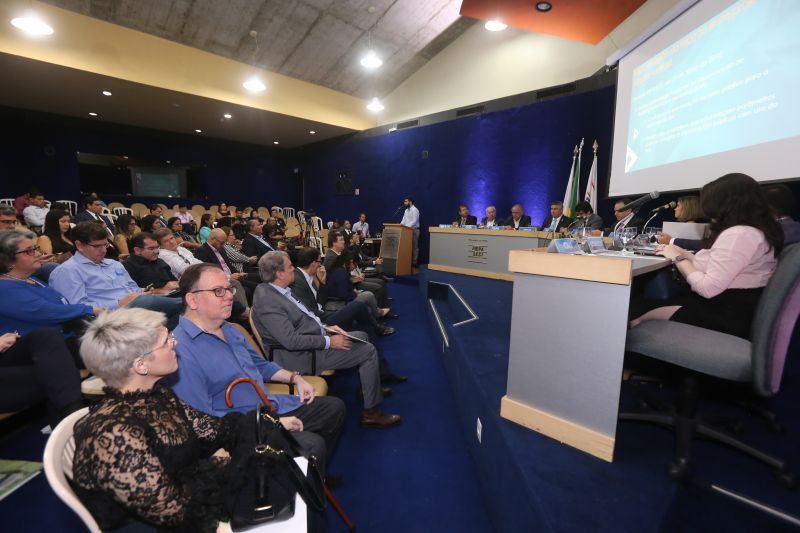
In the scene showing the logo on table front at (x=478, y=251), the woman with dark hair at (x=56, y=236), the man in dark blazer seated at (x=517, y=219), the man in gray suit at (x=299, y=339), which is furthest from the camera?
the man in dark blazer seated at (x=517, y=219)

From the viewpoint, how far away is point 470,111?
24.0 ft

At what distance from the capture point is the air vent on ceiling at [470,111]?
7160mm

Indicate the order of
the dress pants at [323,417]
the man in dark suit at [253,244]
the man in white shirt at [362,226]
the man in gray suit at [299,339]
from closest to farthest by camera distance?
1. the dress pants at [323,417]
2. the man in gray suit at [299,339]
3. the man in dark suit at [253,244]
4. the man in white shirt at [362,226]

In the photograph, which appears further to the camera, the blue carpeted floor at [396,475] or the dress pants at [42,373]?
the dress pants at [42,373]

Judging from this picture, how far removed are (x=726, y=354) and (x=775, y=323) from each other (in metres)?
0.17

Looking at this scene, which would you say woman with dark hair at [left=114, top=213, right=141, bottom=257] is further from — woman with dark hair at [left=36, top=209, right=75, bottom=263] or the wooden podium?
the wooden podium

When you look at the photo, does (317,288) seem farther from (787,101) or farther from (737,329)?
(787,101)

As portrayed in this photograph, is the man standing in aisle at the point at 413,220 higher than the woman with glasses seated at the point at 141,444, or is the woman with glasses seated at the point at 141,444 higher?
the man standing in aisle at the point at 413,220

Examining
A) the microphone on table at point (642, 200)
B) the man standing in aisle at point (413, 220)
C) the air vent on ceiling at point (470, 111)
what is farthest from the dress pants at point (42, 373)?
the air vent on ceiling at point (470, 111)

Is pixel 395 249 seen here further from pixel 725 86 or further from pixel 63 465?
pixel 63 465

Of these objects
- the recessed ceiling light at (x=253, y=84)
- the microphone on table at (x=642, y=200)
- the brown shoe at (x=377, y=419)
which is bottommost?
the brown shoe at (x=377, y=419)

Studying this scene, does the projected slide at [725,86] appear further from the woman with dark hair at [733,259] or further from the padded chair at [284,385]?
the padded chair at [284,385]

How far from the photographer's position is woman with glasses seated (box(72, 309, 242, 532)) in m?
0.83

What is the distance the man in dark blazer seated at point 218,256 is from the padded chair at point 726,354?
3.52 m
